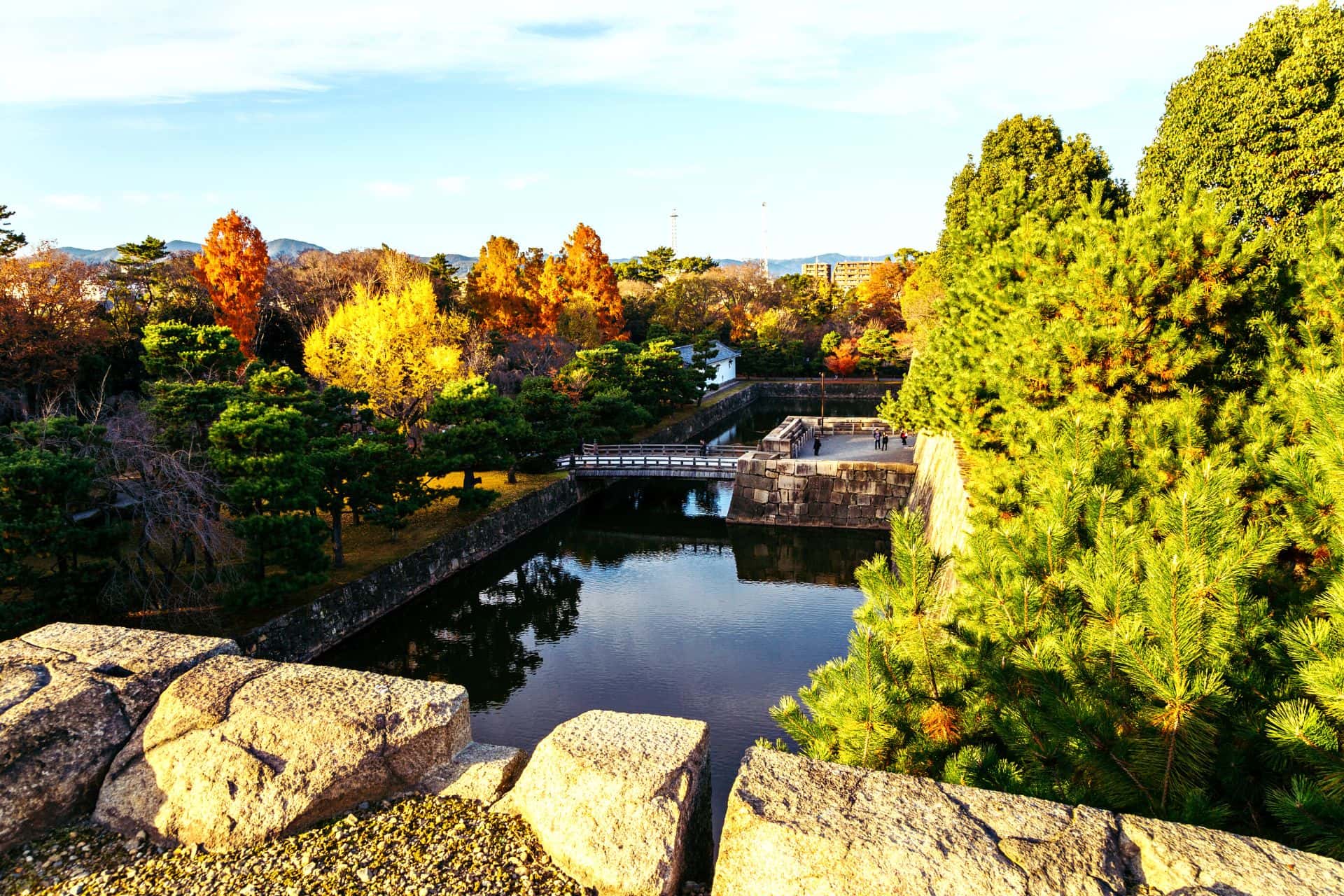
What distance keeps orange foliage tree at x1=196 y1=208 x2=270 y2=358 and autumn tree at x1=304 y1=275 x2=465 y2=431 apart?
5.76 metres

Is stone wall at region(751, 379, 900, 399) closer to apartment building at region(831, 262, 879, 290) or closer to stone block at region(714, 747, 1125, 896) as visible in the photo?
stone block at region(714, 747, 1125, 896)

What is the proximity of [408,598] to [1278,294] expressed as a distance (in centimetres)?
1691

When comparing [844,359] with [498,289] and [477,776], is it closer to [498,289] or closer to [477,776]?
[498,289]

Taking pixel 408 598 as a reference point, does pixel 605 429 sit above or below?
above

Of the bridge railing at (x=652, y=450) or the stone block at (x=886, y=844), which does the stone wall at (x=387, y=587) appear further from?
the stone block at (x=886, y=844)

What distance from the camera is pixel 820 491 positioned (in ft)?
80.1

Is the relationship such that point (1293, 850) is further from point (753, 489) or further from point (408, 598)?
point (753, 489)

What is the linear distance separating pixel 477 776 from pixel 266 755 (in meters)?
1.16

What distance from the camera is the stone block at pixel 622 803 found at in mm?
3486

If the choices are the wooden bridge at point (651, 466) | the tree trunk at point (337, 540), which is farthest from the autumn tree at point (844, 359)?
the tree trunk at point (337, 540)

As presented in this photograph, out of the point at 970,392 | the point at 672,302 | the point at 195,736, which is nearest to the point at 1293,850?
the point at 195,736

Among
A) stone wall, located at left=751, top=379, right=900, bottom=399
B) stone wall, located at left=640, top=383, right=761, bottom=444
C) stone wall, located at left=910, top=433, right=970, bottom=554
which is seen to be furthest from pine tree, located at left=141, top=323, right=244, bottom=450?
stone wall, located at left=751, top=379, right=900, bottom=399

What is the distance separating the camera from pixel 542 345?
38.0 meters

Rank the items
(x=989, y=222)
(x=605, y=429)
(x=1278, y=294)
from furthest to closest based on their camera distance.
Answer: (x=605, y=429)
(x=989, y=222)
(x=1278, y=294)
